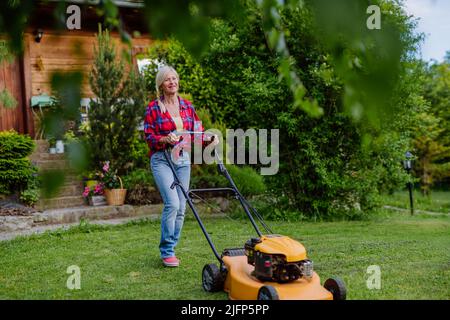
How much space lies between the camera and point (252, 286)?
3.39 meters

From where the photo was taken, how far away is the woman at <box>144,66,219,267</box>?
185 inches

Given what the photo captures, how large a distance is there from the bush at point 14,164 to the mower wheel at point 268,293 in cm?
540

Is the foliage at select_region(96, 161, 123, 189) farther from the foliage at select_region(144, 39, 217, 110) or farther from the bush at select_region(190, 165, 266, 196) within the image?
the foliage at select_region(144, 39, 217, 110)

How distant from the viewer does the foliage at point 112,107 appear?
27.6ft

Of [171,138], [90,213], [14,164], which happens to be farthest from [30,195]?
[171,138]

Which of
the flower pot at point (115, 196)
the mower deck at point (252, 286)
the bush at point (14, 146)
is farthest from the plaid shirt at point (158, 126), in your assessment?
the bush at point (14, 146)

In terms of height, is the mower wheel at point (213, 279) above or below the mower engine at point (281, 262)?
below

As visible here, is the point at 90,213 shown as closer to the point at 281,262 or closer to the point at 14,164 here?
the point at 14,164

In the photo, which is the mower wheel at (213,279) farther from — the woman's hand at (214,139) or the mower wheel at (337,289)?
the woman's hand at (214,139)

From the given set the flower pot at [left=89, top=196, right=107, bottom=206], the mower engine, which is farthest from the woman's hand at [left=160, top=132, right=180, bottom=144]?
the flower pot at [left=89, top=196, right=107, bottom=206]

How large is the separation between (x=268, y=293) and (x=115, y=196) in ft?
17.8

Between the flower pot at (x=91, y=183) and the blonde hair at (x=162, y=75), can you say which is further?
the flower pot at (x=91, y=183)

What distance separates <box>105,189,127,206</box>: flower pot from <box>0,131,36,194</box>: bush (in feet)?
3.73

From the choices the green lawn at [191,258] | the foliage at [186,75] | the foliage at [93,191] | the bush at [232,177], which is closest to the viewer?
Result: the green lawn at [191,258]
